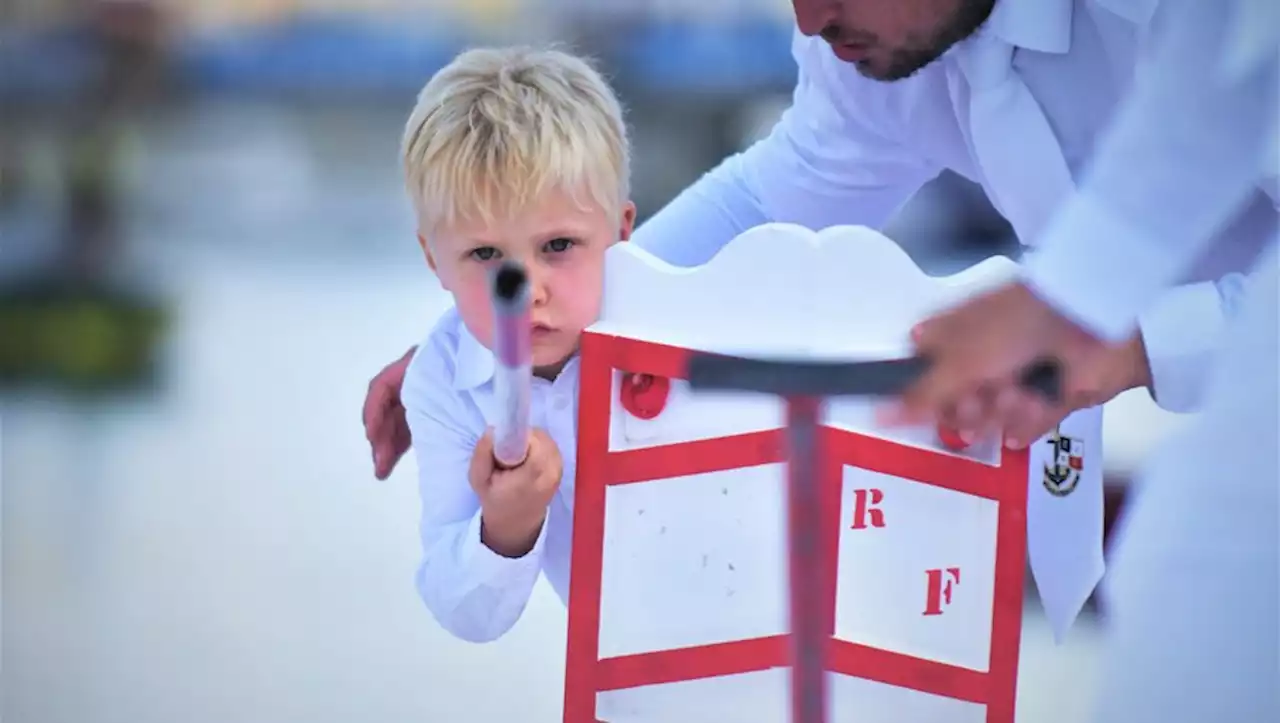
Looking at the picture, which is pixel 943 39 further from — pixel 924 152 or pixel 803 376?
pixel 803 376

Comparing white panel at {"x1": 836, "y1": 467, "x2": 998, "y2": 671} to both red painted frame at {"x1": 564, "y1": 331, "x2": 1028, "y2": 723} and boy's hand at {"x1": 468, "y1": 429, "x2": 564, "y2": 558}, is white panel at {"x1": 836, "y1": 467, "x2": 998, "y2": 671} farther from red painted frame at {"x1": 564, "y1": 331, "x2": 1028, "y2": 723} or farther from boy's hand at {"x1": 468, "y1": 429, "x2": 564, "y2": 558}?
boy's hand at {"x1": 468, "y1": 429, "x2": 564, "y2": 558}

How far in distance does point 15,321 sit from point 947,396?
4.05 meters

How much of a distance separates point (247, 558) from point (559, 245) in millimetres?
1788

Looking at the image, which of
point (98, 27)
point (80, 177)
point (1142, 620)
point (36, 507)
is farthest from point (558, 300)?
point (98, 27)

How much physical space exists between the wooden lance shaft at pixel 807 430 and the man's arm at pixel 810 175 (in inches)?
22.9

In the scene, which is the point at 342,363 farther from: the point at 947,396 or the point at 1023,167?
the point at 947,396

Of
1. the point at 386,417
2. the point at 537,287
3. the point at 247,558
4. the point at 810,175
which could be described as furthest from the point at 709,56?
the point at 537,287

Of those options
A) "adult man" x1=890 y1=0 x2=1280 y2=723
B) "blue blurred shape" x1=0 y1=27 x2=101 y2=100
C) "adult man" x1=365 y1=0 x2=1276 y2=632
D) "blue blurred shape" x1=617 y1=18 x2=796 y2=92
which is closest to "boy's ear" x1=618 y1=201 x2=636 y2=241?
"adult man" x1=365 y1=0 x2=1276 y2=632

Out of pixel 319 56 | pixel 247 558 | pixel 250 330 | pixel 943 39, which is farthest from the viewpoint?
pixel 319 56

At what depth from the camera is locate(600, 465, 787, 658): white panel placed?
1.23 m

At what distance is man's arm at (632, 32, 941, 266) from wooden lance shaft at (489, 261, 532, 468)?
52 cm

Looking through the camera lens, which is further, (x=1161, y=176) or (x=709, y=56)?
(x=709, y=56)

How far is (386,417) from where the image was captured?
158cm

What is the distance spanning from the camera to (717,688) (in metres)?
1.24
